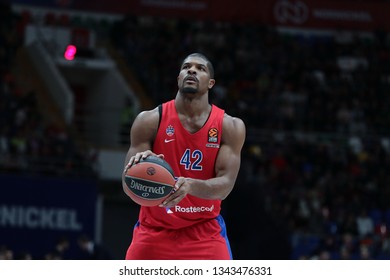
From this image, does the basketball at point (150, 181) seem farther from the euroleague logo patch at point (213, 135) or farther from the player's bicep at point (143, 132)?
the euroleague logo patch at point (213, 135)

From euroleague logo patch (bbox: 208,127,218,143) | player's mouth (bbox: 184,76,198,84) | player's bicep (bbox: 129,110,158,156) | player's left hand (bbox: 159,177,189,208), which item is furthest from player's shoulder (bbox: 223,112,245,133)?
player's left hand (bbox: 159,177,189,208)

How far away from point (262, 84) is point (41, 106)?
248 inches

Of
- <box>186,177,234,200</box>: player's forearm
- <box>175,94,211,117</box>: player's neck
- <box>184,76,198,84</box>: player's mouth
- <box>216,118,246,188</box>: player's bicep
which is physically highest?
<box>184,76,198,84</box>: player's mouth

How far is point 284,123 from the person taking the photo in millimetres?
25438

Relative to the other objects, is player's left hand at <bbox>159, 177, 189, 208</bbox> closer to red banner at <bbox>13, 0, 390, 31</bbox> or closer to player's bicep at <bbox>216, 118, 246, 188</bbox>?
player's bicep at <bbox>216, 118, 246, 188</bbox>

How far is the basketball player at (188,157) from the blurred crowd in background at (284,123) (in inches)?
430

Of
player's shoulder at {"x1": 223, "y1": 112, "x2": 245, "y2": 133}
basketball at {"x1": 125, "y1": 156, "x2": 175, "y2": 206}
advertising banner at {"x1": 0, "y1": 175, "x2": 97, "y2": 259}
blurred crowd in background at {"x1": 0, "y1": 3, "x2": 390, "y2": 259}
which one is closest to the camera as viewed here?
basketball at {"x1": 125, "y1": 156, "x2": 175, "y2": 206}

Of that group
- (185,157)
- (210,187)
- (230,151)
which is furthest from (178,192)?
(230,151)

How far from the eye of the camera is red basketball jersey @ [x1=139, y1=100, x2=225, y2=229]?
7875 mm

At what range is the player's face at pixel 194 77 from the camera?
7.86 metres

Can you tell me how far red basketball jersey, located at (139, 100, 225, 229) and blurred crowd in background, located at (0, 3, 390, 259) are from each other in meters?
11.0

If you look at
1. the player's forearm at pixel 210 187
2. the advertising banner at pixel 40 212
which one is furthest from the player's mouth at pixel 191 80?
the advertising banner at pixel 40 212

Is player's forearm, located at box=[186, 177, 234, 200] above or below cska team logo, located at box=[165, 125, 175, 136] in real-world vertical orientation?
below
